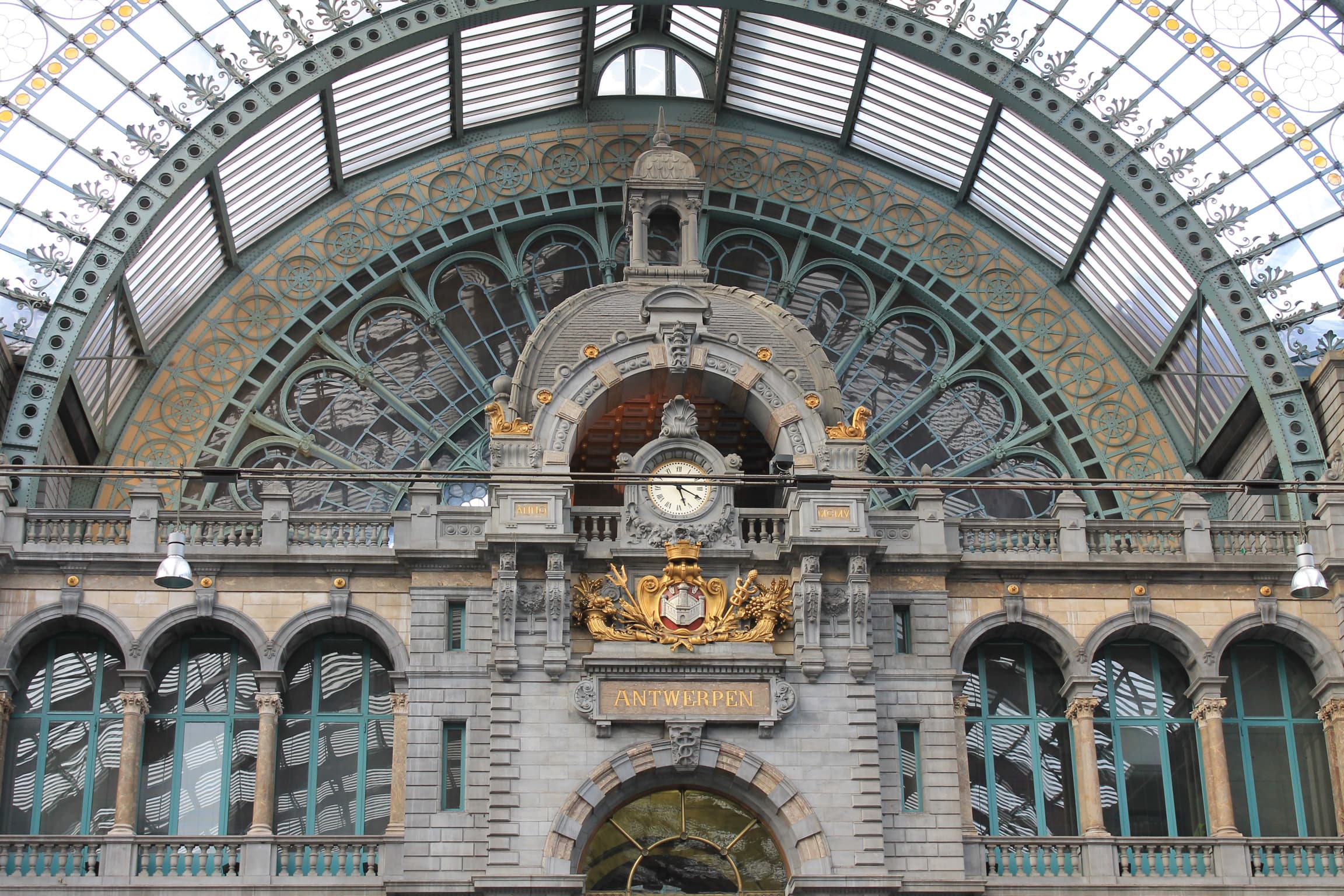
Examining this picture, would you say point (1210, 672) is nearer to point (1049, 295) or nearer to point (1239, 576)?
point (1239, 576)

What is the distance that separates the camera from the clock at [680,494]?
43969mm

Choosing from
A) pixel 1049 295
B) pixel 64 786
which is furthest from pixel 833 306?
pixel 64 786

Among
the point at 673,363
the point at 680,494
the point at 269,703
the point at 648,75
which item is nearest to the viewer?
the point at 269,703

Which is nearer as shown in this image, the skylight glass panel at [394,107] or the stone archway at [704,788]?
the stone archway at [704,788]

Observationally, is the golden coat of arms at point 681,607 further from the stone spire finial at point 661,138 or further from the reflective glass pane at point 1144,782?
the stone spire finial at point 661,138

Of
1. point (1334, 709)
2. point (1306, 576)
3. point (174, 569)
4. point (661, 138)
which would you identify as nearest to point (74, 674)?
point (174, 569)

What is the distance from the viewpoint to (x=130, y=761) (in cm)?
4203

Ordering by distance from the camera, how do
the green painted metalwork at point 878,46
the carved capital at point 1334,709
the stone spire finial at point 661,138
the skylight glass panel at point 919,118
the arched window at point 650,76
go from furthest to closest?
1. the arched window at point 650,76
2. the skylight glass panel at point 919,118
3. the stone spire finial at point 661,138
4. the green painted metalwork at point 878,46
5. the carved capital at point 1334,709

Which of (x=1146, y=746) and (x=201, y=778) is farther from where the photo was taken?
(x=1146, y=746)

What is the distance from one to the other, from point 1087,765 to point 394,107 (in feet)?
80.3

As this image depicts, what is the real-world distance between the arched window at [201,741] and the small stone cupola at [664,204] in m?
12.5

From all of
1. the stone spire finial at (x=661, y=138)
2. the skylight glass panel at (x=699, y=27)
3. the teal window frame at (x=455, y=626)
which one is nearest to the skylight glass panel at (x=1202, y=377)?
the stone spire finial at (x=661, y=138)

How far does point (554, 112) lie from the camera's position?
56.4m

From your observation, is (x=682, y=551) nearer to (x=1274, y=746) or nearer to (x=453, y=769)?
(x=453, y=769)
